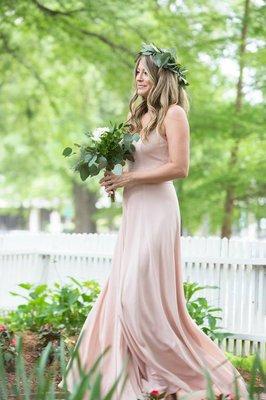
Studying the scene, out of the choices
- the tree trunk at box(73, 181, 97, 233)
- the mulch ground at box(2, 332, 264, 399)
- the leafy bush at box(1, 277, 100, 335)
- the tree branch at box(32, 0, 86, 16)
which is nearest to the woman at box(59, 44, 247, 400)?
the mulch ground at box(2, 332, 264, 399)

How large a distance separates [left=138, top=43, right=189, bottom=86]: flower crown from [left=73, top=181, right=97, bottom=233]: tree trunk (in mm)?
19243

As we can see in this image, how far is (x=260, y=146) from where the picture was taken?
12.0 meters

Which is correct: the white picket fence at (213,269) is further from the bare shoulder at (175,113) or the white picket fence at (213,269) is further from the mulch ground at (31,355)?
the bare shoulder at (175,113)

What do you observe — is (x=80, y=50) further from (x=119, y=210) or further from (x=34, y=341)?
(x=34, y=341)

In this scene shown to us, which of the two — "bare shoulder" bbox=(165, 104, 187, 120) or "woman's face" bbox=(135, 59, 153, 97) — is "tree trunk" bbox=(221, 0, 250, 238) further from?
"bare shoulder" bbox=(165, 104, 187, 120)

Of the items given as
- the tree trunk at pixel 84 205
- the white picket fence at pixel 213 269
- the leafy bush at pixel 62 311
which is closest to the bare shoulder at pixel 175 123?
the leafy bush at pixel 62 311

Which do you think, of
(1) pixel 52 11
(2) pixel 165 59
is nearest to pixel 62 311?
(2) pixel 165 59

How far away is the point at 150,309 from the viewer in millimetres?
5348

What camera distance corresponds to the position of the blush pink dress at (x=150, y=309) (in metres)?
5.33

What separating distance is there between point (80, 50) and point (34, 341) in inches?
347

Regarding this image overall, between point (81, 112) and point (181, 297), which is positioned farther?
point (81, 112)

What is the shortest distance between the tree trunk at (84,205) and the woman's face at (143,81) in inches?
759

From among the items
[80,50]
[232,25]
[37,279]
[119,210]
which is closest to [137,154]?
[37,279]

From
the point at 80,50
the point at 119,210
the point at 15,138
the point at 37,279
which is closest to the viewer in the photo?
the point at 37,279
